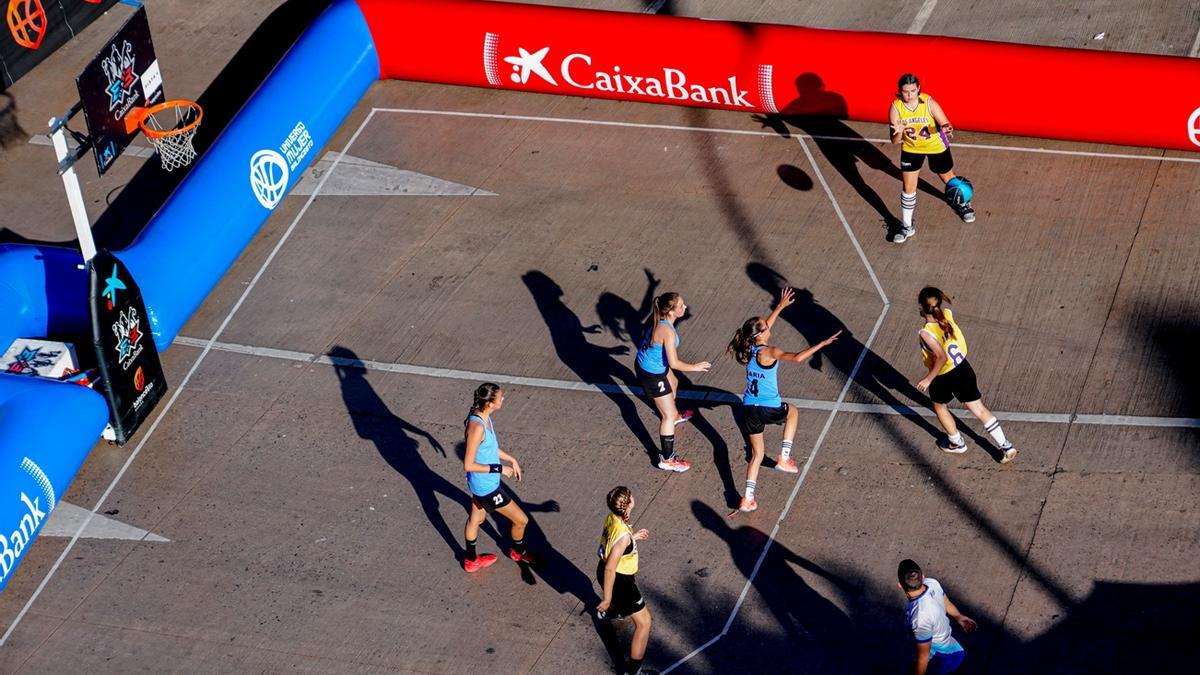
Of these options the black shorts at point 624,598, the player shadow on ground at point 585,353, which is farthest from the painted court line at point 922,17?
the black shorts at point 624,598

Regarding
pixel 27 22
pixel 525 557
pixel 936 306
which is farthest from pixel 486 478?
pixel 27 22

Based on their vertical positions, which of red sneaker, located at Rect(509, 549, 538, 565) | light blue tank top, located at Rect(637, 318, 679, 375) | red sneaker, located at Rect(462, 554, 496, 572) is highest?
light blue tank top, located at Rect(637, 318, 679, 375)

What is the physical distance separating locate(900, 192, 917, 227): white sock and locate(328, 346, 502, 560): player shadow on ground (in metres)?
5.47

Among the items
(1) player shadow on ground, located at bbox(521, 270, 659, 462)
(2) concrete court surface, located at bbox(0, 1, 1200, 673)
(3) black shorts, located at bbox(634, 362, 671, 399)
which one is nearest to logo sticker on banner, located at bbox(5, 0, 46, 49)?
(2) concrete court surface, located at bbox(0, 1, 1200, 673)

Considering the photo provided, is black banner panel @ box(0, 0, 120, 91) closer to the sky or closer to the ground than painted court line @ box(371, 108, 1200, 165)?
closer to the sky

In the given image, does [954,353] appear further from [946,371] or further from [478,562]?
[478,562]

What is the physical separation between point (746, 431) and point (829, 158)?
5629 mm

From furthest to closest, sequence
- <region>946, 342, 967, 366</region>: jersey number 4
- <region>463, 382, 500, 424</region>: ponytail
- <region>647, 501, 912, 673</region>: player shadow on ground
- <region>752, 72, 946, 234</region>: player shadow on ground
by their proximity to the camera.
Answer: <region>752, 72, 946, 234</region>: player shadow on ground → <region>946, 342, 967, 366</region>: jersey number 4 → <region>463, 382, 500, 424</region>: ponytail → <region>647, 501, 912, 673</region>: player shadow on ground

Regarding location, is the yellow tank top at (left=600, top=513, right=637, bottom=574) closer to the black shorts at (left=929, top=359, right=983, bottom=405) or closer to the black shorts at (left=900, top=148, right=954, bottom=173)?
the black shorts at (left=929, top=359, right=983, bottom=405)

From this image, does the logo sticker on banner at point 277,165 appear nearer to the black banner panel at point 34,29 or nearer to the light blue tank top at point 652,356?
the black banner panel at point 34,29

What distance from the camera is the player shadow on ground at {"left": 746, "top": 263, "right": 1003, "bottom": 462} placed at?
530 inches

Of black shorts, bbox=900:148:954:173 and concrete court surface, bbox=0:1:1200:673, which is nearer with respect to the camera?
concrete court surface, bbox=0:1:1200:673

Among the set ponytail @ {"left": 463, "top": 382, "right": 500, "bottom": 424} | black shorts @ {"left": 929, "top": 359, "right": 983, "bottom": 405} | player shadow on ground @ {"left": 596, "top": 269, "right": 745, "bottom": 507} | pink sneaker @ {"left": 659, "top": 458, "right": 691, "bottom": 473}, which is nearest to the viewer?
ponytail @ {"left": 463, "top": 382, "right": 500, "bottom": 424}

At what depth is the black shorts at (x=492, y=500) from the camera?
1200 centimetres
